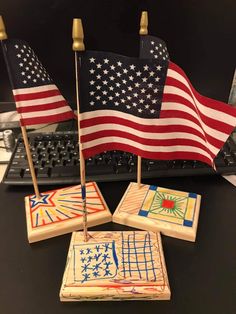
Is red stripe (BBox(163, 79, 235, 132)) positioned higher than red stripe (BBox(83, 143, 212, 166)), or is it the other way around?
red stripe (BBox(163, 79, 235, 132))

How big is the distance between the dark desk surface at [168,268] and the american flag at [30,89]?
0.66 feet

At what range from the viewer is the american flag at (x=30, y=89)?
0.49 metres

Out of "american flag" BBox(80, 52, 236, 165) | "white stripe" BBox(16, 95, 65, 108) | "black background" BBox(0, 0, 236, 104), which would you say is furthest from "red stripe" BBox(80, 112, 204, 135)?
"black background" BBox(0, 0, 236, 104)

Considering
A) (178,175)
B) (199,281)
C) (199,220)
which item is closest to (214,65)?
(178,175)

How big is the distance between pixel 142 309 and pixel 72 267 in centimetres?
13

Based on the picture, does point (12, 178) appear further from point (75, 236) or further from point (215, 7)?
point (215, 7)

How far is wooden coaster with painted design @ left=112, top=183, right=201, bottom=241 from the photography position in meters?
0.54

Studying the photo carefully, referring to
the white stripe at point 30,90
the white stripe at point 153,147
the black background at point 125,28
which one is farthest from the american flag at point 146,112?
the black background at point 125,28

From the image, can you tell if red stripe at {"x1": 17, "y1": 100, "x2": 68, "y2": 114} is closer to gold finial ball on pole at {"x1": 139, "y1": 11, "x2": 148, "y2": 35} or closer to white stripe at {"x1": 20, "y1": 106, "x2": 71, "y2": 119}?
white stripe at {"x1": 20, "y1": 106, "x2": 71, "y2": 119}

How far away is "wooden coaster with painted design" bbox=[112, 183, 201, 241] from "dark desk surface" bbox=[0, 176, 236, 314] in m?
0.02

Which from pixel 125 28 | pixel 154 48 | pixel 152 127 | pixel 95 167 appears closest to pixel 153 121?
pixel 152 127

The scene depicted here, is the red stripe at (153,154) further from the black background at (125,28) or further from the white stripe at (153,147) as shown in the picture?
the black background at (125,28)

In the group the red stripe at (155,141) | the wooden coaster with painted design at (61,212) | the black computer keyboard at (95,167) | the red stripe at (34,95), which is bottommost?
the wooden coaster with painted design at (61,212)

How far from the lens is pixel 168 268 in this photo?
48cm
